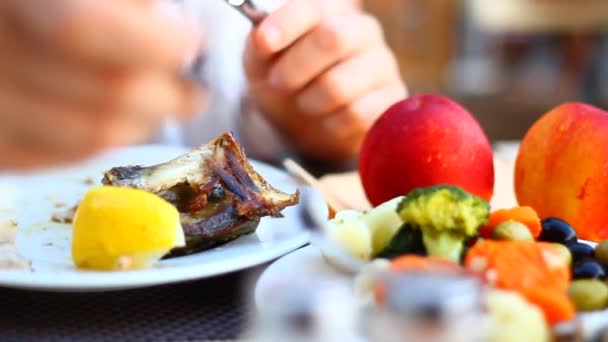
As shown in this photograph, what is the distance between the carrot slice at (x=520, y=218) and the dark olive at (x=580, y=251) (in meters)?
0.02

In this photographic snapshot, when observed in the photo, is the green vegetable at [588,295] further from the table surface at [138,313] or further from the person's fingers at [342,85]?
the person's fingers at [342,85]

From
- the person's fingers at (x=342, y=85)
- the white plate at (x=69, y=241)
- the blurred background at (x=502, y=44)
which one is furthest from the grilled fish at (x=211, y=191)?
the blurred background at (x=502, y=44)

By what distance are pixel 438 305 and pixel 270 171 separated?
1.23 ft

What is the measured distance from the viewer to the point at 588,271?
0.40 meters

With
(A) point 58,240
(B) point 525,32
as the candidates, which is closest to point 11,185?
(A) point 58,240

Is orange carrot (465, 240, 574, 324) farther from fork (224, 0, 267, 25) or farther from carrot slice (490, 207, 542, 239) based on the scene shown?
fork (224, 0, 267, 25)

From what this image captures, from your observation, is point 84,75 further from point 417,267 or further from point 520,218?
point 520,218

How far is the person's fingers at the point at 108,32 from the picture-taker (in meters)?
0.26

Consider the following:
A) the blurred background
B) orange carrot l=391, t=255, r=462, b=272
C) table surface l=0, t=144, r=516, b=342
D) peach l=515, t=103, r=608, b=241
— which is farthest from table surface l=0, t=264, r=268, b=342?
the blurred background

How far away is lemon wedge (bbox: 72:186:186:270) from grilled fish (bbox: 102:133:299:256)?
0.04m

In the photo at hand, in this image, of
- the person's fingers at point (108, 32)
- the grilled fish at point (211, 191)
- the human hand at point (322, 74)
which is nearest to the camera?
the person's fingers at point (108, 32)

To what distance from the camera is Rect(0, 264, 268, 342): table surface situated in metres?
0.41

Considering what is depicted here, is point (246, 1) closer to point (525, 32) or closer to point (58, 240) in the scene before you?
point (58, 240)

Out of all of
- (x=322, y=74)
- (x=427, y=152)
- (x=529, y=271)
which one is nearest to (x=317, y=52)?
(x=322, y=74)
